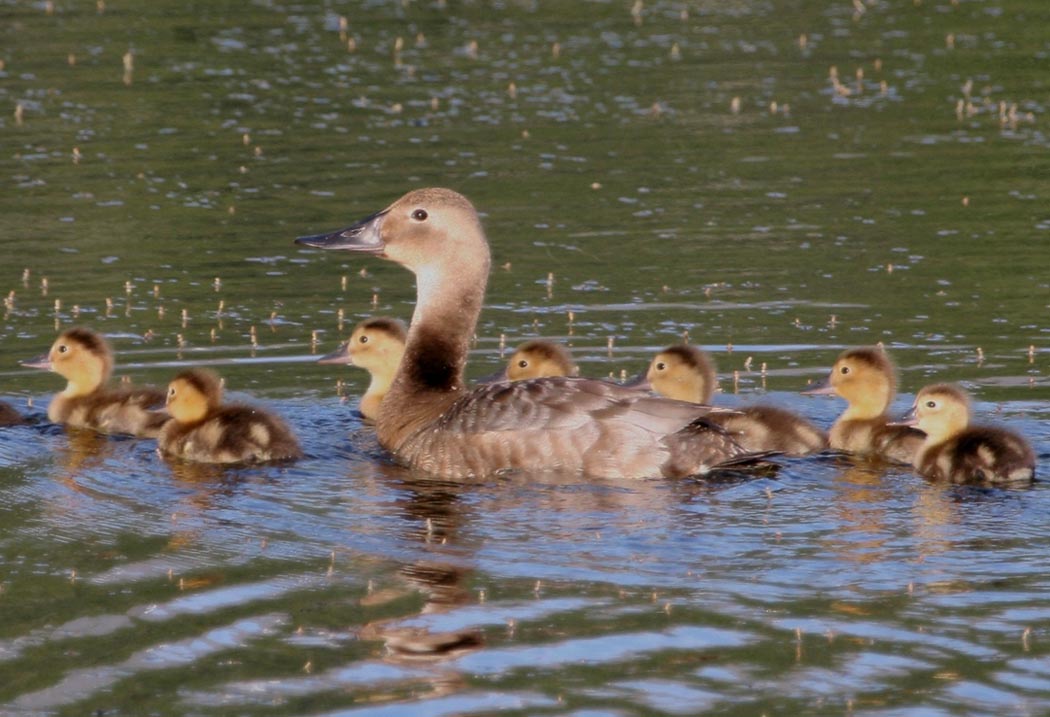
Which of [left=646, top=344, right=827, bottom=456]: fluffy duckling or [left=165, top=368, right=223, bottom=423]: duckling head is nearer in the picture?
[left=646, top=344, right=827, bottom=456]: fluffy duckling

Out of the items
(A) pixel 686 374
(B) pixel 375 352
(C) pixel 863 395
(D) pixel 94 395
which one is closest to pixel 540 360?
(A) pixel 686 374

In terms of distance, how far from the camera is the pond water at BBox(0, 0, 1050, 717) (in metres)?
6.49

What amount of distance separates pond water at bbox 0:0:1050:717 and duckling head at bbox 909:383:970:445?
30 centimetres

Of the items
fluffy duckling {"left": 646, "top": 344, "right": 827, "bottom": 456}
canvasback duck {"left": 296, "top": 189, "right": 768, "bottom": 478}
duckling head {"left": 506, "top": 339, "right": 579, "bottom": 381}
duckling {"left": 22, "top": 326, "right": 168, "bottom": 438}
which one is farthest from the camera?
duckling head {"left": 506, "top": 339, "right": 579, "bottom": 381}

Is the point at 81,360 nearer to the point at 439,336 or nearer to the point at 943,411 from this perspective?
the point at 439,336

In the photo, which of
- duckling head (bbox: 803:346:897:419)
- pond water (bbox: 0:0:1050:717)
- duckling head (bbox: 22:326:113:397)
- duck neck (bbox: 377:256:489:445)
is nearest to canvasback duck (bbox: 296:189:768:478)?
duck neck (bbox: 377:256:489:445)

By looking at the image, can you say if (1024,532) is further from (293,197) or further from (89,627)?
(293,197)

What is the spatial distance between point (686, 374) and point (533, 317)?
242 cm

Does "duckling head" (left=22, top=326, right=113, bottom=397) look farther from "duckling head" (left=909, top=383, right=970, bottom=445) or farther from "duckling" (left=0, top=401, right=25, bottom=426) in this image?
"duckling head" (left=909, top=383, right=970, bottom=445)

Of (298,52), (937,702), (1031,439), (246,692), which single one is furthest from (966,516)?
(298,52)

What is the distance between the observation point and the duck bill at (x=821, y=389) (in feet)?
33.3

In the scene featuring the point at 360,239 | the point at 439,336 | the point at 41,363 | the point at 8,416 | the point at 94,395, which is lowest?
the point at 8,416

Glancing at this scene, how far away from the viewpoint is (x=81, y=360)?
10703mm

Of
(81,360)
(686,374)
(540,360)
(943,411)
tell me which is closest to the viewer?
(943,411)
